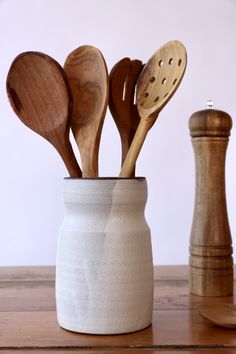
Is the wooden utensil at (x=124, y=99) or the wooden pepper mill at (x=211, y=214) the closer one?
the wooden utensil at (x=124, y=99)

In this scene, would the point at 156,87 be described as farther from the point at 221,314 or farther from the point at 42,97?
the point at 221,314

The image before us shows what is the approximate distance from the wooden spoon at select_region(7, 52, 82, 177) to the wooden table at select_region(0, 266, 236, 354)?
0.50 ft

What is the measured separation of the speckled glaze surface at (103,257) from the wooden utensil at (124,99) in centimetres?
7

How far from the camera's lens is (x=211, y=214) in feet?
A: 1.91

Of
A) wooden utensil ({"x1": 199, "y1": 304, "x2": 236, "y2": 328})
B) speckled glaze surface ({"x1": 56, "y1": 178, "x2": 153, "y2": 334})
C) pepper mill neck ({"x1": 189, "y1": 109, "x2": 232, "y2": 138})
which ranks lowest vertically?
wooden utensil ({"x1": 199, "y1": 304, "x2": 236, "y2": 328})

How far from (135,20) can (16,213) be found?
2.23 ft

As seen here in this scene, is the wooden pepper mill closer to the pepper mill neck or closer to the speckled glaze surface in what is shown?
the pepper mill neck

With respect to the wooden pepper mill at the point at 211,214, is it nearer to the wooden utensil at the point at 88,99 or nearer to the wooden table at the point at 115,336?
the wooden table at the point at 115,336

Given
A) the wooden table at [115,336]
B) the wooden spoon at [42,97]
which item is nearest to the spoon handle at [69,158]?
the wooden spoon at [42,97]

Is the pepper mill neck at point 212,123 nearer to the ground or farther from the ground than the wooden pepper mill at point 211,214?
farther from the ground

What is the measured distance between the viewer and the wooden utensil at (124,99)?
0.47m

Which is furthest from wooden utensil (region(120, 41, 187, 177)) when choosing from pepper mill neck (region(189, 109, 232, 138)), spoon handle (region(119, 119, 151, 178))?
pepper mill neck (region(189, 109, 232, 138))

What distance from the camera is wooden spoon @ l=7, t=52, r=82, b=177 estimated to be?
426 mm

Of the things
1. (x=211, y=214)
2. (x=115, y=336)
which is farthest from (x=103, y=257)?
(x=211, y=214)
